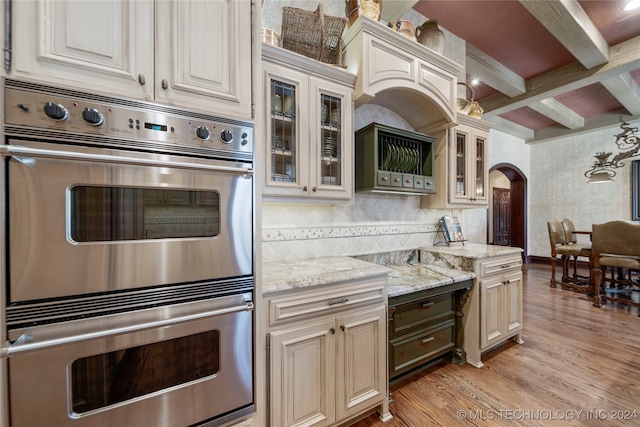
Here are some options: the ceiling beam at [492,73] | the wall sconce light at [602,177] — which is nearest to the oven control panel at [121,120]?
the ceiling beam at [492,73]

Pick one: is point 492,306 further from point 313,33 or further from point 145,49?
point 145,49

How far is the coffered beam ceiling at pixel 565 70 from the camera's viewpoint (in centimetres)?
257

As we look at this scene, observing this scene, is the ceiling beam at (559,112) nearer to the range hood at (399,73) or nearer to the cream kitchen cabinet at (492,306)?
the range hood at (399,73)

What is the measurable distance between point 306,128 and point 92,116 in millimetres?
1079

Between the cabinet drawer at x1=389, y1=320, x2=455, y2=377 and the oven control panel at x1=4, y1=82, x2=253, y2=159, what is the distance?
5.50 ft

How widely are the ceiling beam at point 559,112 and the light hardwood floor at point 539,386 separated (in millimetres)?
3775

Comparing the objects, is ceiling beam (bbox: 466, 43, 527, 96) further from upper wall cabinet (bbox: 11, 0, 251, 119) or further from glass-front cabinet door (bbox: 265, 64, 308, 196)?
upper wall cabinet (bbox: 11, 0, 251, 119)

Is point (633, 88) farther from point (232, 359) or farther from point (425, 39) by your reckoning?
point (232, 359)

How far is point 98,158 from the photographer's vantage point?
88 centimetres

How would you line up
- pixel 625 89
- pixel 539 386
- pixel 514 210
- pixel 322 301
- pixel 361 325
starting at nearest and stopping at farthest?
pixel 322 301, pixel 361 325, pixel 539 386, pixel 625 89, pixel 514 210

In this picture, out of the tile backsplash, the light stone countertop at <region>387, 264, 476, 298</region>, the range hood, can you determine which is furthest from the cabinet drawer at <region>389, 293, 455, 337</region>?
the range hood

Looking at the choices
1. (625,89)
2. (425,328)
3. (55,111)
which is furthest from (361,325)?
(625,89)

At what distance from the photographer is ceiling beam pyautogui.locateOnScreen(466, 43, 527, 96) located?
11.3 feet

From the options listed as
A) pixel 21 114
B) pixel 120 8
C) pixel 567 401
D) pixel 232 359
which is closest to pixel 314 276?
pixel 232 359
